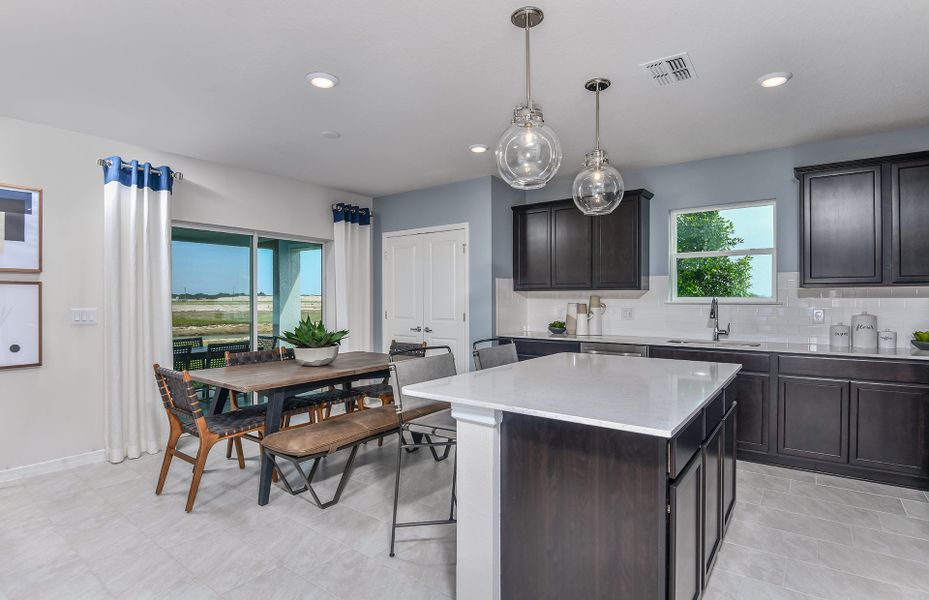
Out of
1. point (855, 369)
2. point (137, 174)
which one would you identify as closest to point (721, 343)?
point (855, 369)

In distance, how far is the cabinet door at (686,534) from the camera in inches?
60.3

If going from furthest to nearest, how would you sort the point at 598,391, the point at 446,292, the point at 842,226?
1. the point at 446,292
2. the point at 842,226
3. the point at 598,391

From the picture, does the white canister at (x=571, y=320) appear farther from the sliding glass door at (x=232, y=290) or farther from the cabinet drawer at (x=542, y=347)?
the sliding glass door at (x=232, y=290)

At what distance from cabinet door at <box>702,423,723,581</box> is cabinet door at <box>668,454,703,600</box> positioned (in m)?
0.09

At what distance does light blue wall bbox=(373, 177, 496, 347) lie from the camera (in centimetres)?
504

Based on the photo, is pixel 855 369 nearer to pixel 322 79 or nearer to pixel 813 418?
pixel 813 418

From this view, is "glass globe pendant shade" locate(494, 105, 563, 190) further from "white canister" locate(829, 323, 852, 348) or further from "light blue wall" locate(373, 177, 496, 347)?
"white canister" locate(829, 323, 852, 348)

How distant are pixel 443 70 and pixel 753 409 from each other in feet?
10.9

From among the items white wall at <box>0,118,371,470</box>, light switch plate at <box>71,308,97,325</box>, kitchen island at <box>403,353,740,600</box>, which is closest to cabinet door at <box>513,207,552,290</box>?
kitchen island at <box>403,353,740,600</box>

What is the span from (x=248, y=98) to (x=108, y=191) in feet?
5.23

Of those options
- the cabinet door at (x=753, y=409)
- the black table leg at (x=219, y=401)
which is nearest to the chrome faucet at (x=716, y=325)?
the cabinet door at (x=753, y=409)

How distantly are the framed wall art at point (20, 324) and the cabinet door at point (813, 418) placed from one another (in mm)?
5527

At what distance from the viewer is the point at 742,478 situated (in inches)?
134

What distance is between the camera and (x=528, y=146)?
2.06 m
